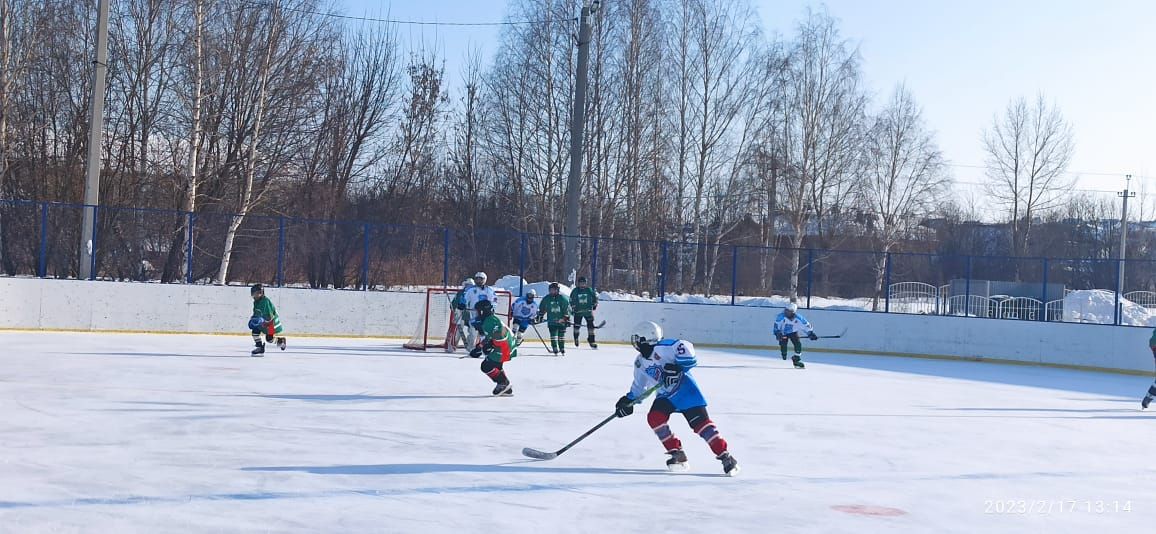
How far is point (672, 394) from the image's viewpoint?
6215 millimetres

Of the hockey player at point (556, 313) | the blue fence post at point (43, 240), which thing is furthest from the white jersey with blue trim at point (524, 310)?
the blue fence post at point (43, 240)

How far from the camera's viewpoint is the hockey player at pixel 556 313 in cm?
1555

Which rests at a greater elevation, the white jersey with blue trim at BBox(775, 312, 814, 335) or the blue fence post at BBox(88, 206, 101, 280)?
the blue fence post at BBox(88, 206, 101, 280)

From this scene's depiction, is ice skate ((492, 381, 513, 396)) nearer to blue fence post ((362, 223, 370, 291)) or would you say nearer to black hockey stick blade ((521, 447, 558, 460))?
black hockey stick blade ((521, 447, 558, 460))

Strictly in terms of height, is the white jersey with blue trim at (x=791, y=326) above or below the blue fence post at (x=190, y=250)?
below

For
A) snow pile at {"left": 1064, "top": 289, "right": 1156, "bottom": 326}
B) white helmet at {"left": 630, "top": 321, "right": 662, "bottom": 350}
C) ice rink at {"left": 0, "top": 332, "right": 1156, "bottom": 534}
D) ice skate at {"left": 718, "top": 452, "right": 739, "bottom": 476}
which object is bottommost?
ice rink at {"left": 0, "top": 332, "right": 1156, "bottom": 534}

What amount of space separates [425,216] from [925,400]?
76.4 ft

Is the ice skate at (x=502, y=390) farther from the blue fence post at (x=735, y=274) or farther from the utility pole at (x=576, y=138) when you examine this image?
the blue fence post at (x=735, y=274)

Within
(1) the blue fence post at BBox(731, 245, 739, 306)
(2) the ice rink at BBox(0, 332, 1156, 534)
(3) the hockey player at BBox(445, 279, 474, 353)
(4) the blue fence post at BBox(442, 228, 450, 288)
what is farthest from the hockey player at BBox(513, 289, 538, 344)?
(1) the blue fence post at BBox(731, 245, 739, 306)

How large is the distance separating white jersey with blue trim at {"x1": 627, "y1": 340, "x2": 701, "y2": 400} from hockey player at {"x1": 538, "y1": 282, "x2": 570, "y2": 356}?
908 cm

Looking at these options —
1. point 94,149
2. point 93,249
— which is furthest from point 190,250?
point 94,149

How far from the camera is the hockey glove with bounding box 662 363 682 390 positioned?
6.08m

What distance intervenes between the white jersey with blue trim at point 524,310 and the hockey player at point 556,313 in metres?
0.11

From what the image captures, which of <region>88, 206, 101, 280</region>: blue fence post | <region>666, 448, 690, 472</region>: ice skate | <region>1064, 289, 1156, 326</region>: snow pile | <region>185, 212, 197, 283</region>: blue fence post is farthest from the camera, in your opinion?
<region>1064, 289, 1156, 326</region>: snow pile
